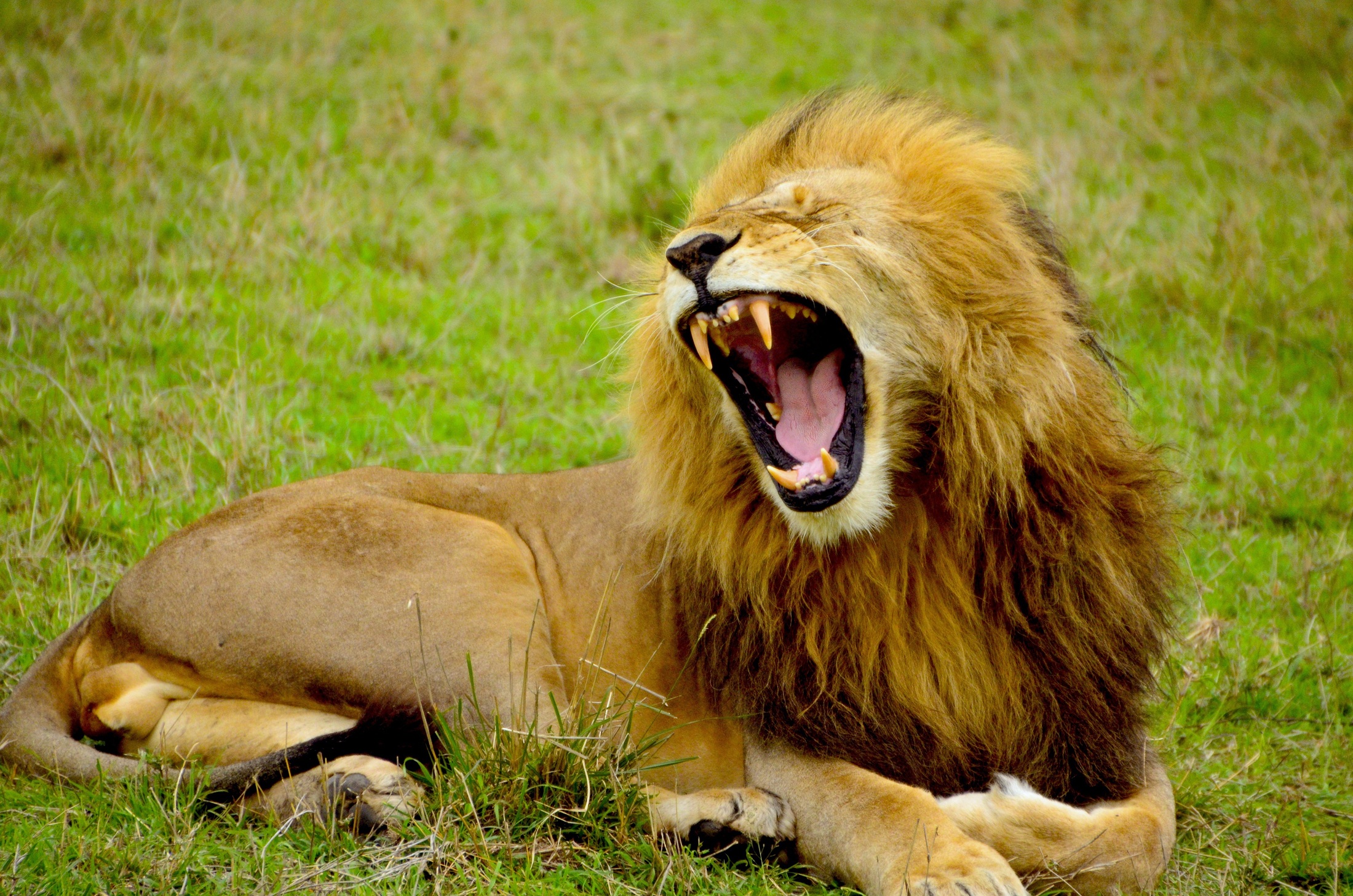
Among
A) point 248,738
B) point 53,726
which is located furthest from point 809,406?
point 53,726

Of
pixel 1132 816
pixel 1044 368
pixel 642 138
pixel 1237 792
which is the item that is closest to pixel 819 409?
pixel 1044 368

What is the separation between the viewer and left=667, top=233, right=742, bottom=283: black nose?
3.04 meters

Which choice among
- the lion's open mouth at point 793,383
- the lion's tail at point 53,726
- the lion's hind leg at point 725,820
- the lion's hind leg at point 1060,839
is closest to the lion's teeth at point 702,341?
the lion's open mouth at point 793,383

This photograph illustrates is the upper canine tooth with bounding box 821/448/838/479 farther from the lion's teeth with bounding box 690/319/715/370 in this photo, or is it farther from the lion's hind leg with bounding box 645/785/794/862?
the lion's hind leg with bounding box 645/785/794/862

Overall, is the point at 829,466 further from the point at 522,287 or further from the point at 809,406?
the point at 522,287

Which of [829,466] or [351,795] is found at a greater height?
[829,466]

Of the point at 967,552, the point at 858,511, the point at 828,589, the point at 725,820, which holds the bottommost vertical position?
the point at 725,820

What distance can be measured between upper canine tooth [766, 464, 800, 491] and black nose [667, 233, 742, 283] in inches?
18.6

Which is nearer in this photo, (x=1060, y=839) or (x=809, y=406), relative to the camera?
(x=1060, y=839)

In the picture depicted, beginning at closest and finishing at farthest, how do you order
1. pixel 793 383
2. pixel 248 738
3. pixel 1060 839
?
pixel 1060 839 → pixel 248 738 → pixel 793 383

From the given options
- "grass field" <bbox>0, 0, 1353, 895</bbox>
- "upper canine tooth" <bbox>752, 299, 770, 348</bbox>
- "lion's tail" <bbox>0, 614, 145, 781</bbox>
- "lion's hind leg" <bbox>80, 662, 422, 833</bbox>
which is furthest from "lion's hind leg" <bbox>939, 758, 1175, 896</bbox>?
"lion's tail" <bbox>0, 614, 145, 781</bbox>

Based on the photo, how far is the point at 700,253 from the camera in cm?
305

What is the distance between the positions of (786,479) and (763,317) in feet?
1.21

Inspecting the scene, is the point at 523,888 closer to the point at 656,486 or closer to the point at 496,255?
the point at 656,486
